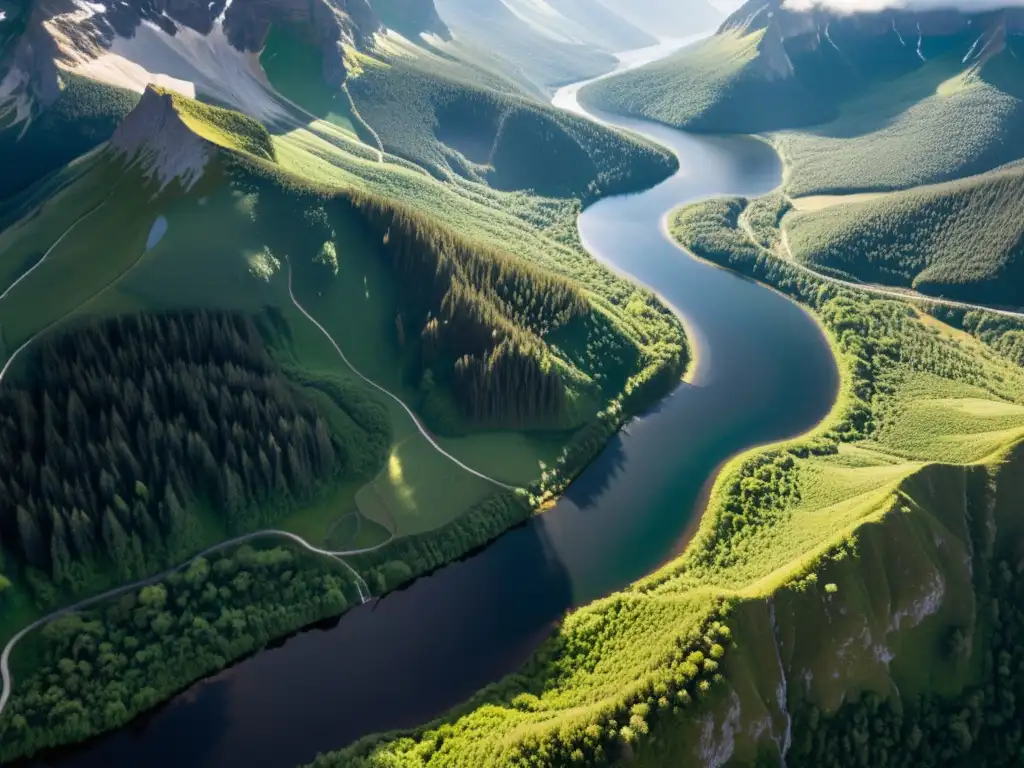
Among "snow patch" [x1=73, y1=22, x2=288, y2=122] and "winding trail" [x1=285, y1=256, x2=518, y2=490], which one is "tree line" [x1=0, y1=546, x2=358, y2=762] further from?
"snow patch" [x1=73, y1=22, x2=288, y2=122]

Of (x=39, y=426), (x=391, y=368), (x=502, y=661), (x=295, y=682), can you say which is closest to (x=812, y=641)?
(x=502, y=661)

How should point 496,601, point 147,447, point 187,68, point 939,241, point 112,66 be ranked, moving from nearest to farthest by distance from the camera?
1. point 147,447
2. point 496,601
3. point 939,241
4. point 112,66
5. point 187,68

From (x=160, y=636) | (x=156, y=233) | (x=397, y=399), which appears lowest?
(x=160, y=636)

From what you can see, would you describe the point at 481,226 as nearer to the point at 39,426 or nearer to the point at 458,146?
the point at 458,146

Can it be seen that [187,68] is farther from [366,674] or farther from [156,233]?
[366,674]

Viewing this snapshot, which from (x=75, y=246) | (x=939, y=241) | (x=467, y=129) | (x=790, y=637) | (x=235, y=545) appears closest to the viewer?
(x=790, y=637)

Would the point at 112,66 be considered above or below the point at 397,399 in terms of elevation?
above

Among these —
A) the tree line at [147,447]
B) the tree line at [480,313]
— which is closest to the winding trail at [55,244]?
the tree line at [147,447]

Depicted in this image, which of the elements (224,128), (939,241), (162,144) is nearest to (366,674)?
(162,144)
